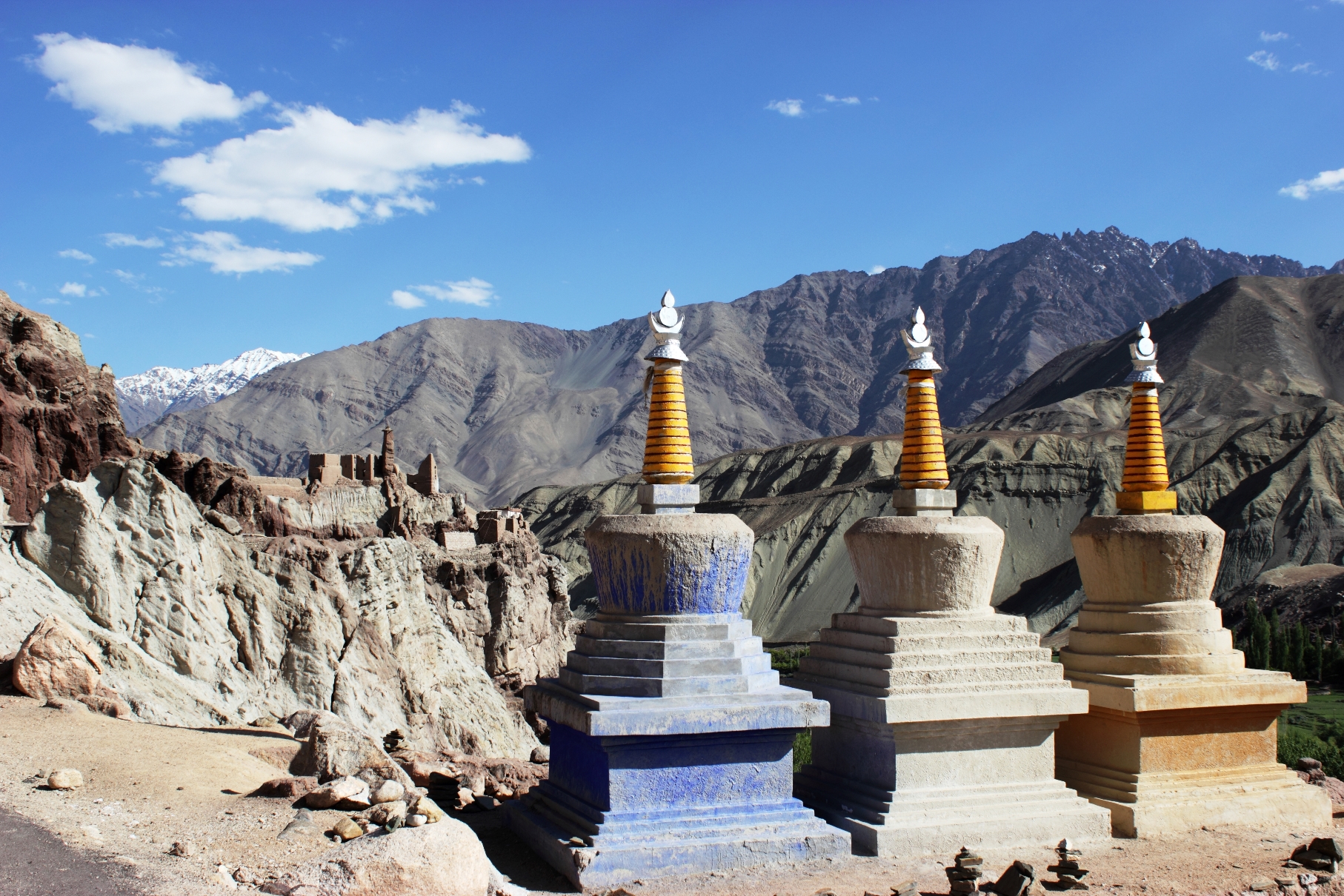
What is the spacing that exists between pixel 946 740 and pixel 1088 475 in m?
Answer: 67.0

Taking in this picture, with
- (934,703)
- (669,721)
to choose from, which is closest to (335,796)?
(669,721)

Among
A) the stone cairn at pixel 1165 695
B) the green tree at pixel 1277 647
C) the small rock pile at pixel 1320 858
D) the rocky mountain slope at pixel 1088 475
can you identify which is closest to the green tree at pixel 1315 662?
the green tree at pixel 1277 647

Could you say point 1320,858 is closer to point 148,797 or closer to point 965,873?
point 965,873

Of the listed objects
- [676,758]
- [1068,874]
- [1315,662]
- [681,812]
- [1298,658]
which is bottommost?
[1315,662]

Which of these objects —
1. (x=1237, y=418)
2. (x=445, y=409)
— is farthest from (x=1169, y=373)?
(x=445, y=409)

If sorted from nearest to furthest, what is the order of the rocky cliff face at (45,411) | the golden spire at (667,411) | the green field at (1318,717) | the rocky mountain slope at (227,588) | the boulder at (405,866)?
the boulder at (405,866)
the golden spire at (667,411)
the rocky mountain slope at (227,588)
the rocky cliff face at (45,411)
the green field at (1318,717)

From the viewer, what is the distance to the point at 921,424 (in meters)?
13.2

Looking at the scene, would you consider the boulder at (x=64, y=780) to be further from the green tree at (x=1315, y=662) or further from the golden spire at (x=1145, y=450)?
the green tree at (x=1315, y=662)

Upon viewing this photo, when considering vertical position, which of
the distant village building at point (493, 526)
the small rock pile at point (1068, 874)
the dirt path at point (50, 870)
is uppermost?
the distant village building at point (493, 526)

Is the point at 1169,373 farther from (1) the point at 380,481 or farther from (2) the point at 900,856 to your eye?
(2) the point at 900,856

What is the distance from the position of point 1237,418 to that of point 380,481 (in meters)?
72.5

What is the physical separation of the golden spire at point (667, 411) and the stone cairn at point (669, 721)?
1.9 inches

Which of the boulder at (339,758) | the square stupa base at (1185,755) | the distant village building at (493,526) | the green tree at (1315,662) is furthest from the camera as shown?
the distant village building at (493,526)

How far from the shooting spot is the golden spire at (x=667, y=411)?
1179cm
